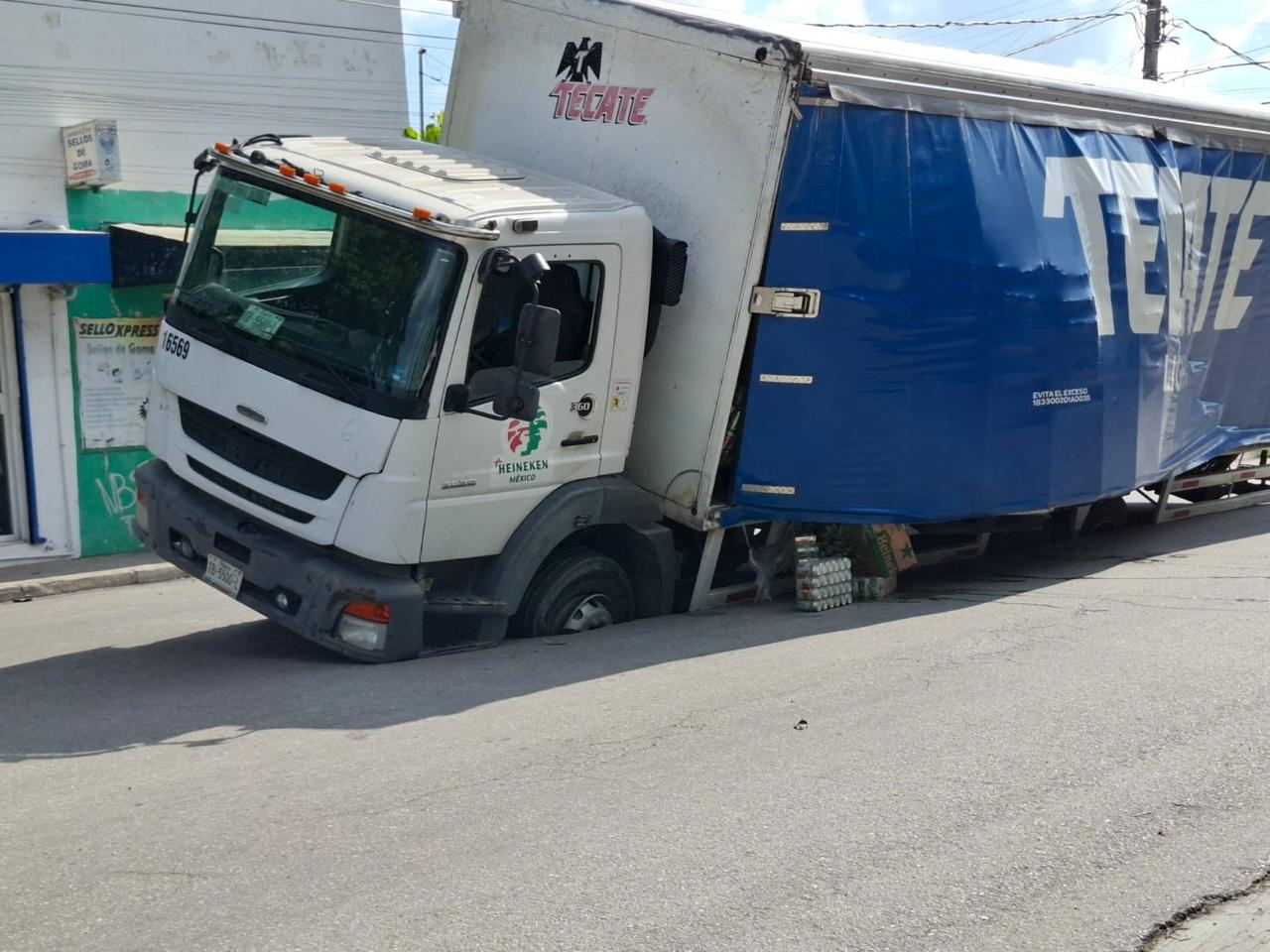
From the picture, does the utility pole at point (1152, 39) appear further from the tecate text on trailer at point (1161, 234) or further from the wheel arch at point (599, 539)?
the wheel arch at point (599, 539)

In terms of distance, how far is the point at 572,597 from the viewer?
808 centimetres

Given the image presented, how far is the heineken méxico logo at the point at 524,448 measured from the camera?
7.32 m

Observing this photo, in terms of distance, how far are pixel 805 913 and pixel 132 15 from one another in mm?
11398

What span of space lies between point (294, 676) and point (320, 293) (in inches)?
78.2

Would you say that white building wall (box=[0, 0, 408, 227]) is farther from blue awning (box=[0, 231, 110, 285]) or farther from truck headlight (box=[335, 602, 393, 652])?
truck headlight (box=[335, 602, 393, 652])

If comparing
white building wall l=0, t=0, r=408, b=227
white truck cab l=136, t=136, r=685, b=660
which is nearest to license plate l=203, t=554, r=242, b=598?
white truck cab l=136, t=136, r=685, b=660

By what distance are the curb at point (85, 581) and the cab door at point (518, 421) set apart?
472 centimetres

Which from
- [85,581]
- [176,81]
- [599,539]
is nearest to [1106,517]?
[599,539]

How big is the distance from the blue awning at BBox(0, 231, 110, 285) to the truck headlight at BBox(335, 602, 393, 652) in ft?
20.7

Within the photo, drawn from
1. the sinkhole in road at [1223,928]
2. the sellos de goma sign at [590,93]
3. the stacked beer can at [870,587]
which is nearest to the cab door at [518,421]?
the sellos de goma sign at [590,93]

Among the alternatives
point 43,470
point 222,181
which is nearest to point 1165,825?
point 222,181

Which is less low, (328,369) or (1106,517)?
(328,369)

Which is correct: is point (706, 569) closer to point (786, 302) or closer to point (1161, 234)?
point (786, 302)

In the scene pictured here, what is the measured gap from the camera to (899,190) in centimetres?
831
